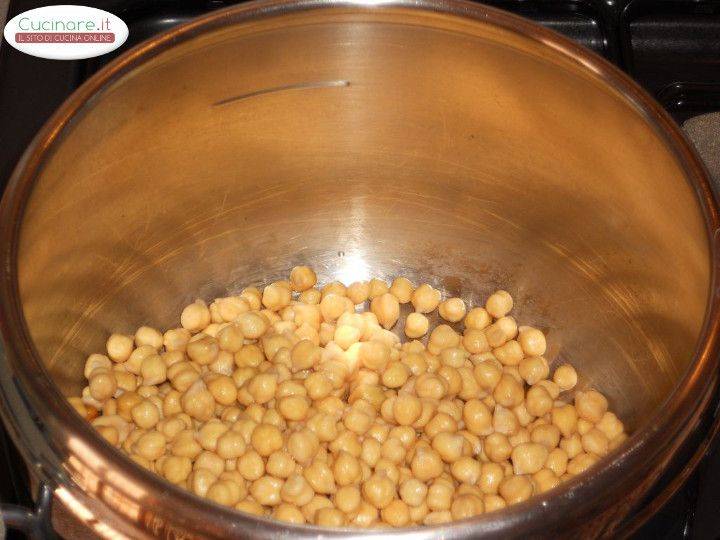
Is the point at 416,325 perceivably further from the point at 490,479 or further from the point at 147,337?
the point at 147,337

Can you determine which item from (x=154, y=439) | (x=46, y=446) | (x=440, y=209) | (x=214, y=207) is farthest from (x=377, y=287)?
(x=46, y=446)

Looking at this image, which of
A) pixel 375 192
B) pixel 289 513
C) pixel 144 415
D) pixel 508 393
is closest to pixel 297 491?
pixel 289 513

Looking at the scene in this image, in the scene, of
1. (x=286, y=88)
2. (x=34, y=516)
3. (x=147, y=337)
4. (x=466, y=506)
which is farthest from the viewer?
(x=147, y=337)

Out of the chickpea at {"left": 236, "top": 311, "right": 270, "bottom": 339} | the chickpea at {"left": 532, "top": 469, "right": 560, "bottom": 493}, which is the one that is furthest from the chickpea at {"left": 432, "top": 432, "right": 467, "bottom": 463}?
the chickpea at {"left": 236, "top": 311, "right": 270, "bottom": 339}

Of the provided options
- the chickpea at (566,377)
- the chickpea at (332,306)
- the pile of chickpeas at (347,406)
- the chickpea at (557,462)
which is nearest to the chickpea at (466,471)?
the pile of chickpeas at (347,406)

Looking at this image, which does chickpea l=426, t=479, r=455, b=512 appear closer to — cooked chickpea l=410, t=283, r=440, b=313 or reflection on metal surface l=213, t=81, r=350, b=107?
cooked chickpea l=410, t=283, r=440, b=313

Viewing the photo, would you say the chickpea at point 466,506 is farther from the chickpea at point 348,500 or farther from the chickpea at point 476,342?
the chickpea at point 476,342
